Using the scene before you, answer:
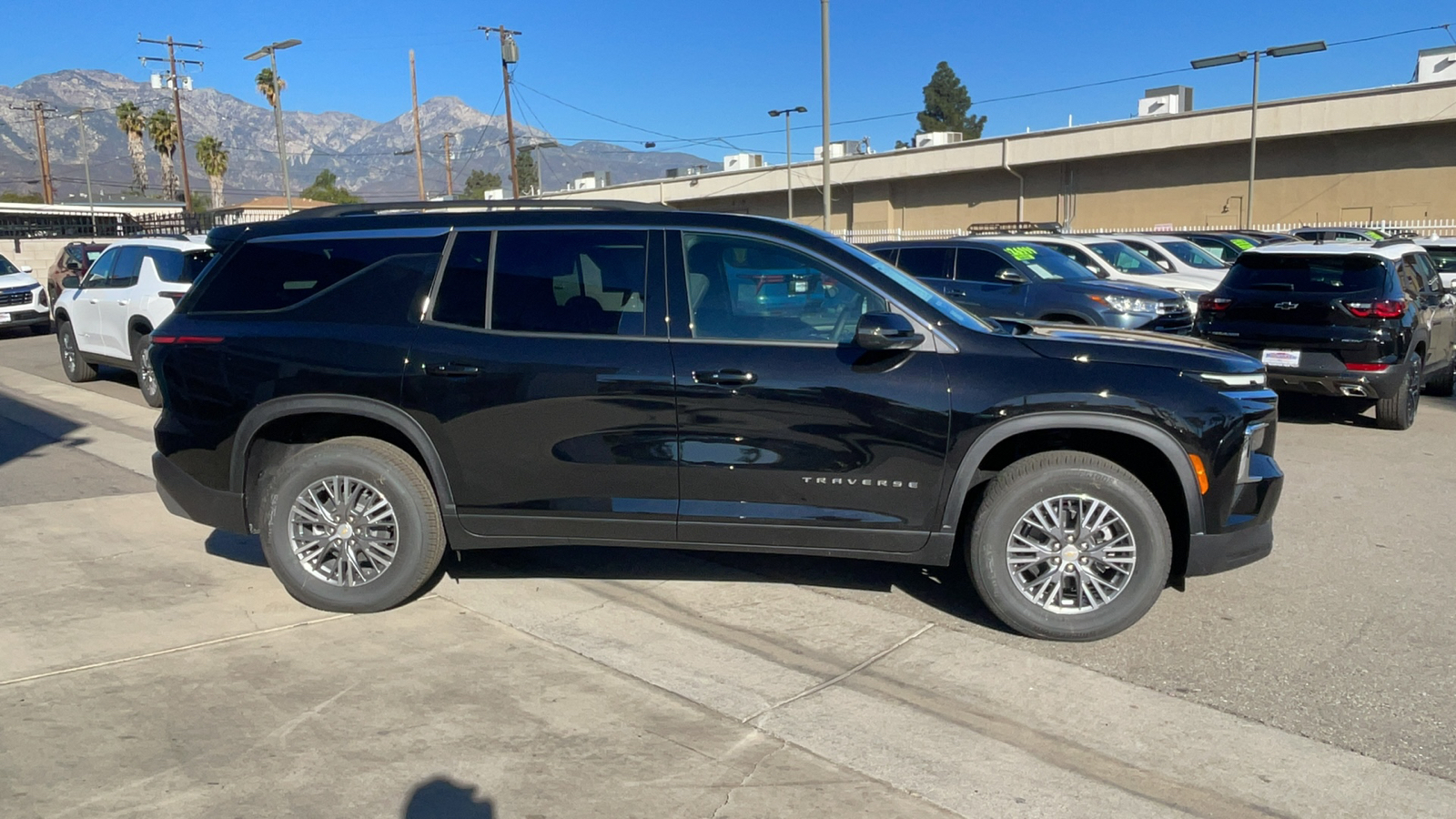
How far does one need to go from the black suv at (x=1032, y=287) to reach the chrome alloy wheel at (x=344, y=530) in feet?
26.0

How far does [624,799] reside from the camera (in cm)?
346

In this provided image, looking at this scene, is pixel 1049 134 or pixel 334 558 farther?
pixel 1049 134

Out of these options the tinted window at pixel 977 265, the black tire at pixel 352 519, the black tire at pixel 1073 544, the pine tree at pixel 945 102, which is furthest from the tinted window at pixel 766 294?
the pine tree at pixel 945 102

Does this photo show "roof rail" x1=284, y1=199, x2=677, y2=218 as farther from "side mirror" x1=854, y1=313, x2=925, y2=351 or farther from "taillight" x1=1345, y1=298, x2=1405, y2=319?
"taillight" x1=1345, y1=298, x2=1405, y2=319

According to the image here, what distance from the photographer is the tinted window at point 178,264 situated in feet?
37.3

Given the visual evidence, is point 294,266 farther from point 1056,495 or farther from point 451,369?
point 1056,495

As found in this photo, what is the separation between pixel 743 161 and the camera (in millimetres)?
55531

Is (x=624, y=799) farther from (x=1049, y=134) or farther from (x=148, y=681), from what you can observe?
(x=1049, y=134)

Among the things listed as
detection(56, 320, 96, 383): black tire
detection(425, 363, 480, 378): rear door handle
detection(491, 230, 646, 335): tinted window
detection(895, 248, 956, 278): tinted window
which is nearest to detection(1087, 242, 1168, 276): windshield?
detection(895, 248, 956, 278): tinted window

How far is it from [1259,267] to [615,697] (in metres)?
8.14

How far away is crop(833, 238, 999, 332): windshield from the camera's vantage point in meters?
4.84

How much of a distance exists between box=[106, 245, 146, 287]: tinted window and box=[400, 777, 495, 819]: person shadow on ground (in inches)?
405

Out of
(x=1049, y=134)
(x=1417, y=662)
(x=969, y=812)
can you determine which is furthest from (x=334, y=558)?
(x=1049, y=134)

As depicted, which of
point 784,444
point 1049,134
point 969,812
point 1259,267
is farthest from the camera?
point 1049,134
